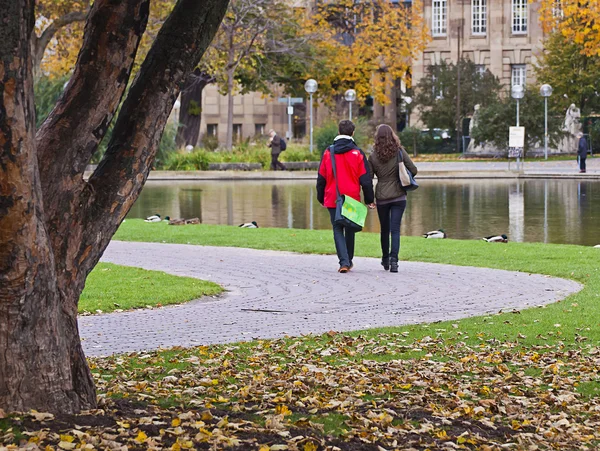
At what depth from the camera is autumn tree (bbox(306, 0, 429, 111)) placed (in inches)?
2435

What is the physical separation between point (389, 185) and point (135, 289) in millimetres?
3577

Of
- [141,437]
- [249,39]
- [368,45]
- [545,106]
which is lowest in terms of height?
[141,437]

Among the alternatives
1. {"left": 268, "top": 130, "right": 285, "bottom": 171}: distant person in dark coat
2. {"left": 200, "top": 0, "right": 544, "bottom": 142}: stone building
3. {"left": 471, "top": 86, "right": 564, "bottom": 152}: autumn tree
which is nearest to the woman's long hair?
Answer: {"left": 268, "top": 130, "right": 285, "bottom": 171}: distant person in dark coat

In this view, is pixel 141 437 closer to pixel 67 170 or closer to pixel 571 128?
pixel 67 170

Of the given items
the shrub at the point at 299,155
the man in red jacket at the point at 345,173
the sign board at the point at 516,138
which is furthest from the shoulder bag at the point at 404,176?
the shrub at the point at 299,155

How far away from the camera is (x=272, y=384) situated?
6988 mm

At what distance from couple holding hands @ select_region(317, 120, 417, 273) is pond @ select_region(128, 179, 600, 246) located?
532cm

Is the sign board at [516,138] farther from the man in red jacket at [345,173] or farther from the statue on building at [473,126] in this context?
the man in red jacket at [345,173]

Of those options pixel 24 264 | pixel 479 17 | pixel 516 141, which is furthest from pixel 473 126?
pixel 24 264

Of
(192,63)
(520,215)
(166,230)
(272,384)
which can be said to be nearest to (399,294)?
(272,384)

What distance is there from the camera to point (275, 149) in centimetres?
4572

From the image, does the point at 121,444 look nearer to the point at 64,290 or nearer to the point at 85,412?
the point at 85,412

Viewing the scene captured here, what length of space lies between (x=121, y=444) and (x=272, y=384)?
180 cm

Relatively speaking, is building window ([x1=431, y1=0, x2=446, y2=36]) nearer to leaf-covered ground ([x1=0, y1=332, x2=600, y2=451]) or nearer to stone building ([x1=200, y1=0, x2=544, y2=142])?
stone building ([x1=200, y1=0, x2=544, y2=142])
